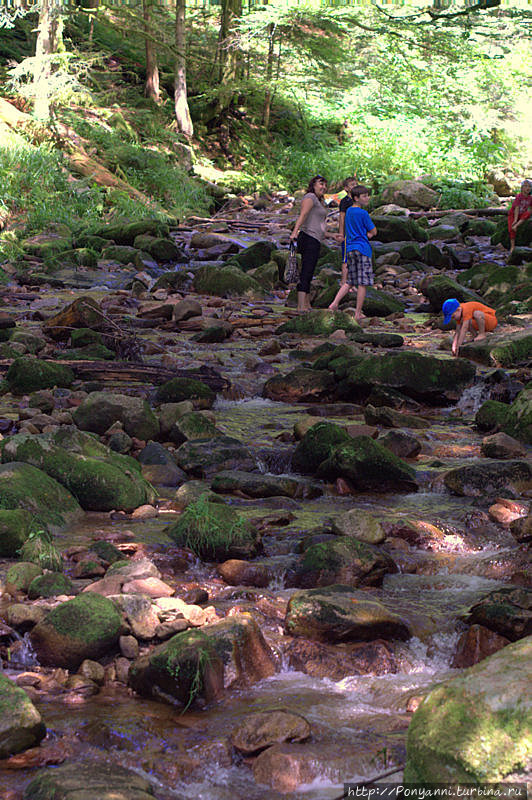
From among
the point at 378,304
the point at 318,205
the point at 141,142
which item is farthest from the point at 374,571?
the point at 141,142

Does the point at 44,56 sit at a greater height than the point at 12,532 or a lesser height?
greater

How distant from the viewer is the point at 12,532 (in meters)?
4.29

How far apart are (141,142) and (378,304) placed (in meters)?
14.1

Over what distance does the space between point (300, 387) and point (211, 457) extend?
2234mm

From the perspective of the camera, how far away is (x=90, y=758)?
2836 millimetres

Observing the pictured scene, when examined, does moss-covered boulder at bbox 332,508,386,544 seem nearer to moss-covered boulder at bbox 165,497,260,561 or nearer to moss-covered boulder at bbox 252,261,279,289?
moss-covered boulder at bbox 165,497,260,561

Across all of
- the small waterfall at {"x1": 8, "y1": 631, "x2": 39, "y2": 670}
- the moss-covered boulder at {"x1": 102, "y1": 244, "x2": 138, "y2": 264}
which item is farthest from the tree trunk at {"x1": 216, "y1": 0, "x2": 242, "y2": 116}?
the small waterfall at {"x1": 8, "y1": 631, "x2": 39, "y2": 670}

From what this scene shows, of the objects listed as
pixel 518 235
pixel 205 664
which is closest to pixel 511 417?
pixel 205 664

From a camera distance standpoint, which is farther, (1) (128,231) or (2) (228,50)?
(2) (228,50)

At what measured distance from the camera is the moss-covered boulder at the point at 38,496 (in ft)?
15.4

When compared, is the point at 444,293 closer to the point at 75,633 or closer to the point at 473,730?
the point at 75,633

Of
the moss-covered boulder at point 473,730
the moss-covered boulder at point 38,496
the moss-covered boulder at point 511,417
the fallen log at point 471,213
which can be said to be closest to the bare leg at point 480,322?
the moss-covered boulder at point 511,417

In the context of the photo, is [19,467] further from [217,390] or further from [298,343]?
[298,343]

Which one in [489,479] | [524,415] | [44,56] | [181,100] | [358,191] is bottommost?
[489,479]
